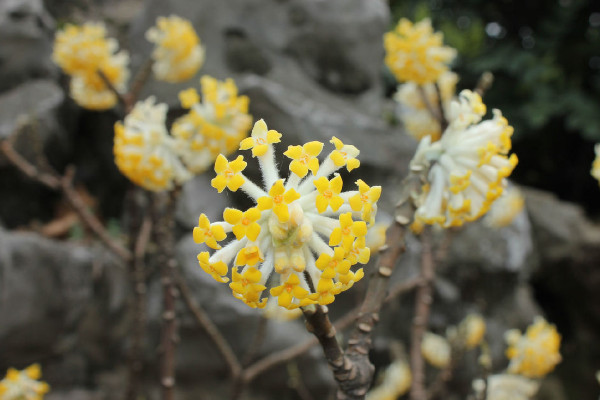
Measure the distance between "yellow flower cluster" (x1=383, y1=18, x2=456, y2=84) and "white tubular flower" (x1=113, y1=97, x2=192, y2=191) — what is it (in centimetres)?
76

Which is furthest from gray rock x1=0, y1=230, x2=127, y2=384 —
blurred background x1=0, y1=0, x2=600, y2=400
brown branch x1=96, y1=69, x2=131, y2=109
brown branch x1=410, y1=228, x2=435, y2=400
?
brown branch x1=410, y1=228, x2=435, y2=400

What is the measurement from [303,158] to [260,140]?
8 cm

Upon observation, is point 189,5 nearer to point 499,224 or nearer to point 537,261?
point 499,224

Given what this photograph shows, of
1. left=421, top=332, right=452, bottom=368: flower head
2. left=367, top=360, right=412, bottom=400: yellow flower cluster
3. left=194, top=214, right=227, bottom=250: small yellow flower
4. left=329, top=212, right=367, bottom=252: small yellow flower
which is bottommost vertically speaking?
left=367, top=360, right=412, bottom=400: yellow flower cluster

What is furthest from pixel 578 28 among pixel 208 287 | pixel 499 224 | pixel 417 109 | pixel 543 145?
pixel 208 287

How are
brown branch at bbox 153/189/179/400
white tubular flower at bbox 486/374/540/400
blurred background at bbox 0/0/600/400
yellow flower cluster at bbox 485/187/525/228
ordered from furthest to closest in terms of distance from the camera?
blurred background at bbox 0/0/600/400 → yellow flower cluster at bbox 485/187/525/228 → white tubular flower at bbox 486/374/540/400 → brown branch at bbox 153/189/179/400

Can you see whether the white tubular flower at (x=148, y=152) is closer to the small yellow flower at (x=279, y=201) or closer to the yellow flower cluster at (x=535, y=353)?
the small yellow flower at (x=279, y=201)

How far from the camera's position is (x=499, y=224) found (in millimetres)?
2096

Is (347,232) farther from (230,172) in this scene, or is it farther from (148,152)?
(148,152)

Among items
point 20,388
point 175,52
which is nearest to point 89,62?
point 175,52

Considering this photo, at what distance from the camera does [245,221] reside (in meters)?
0.52

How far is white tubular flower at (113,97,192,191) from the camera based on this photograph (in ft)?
3.58

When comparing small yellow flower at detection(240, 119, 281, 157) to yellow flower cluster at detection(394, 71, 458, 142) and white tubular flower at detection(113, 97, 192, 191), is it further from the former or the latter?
yellow flower cluster at detection(394, 71, 458, 142)

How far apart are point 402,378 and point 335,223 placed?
1828 millimetres
